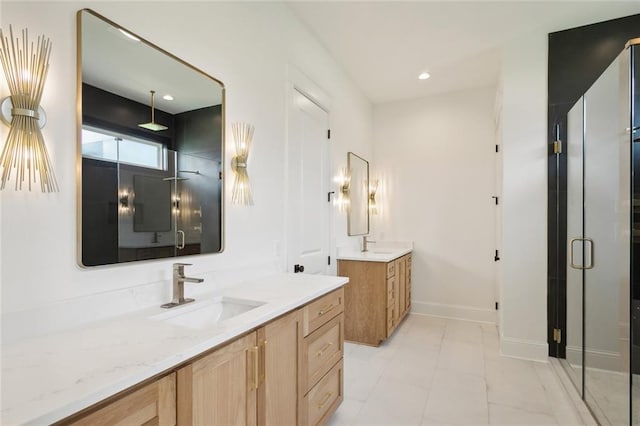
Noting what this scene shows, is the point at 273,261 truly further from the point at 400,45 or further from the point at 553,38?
the point at 553,38

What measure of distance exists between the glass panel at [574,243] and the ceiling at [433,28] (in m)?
0.86

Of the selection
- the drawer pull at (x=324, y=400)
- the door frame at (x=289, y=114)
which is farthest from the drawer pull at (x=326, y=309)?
the door frame at (x=289, y=114)

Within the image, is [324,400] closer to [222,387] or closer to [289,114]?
[222,387]

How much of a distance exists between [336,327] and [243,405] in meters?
0.89

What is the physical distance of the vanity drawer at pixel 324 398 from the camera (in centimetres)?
172

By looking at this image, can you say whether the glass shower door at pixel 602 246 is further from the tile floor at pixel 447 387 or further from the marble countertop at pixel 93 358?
the marble countertop at pixel 93 358

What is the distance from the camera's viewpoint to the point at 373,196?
15.1 feet

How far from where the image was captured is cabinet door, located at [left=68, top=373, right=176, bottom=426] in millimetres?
770

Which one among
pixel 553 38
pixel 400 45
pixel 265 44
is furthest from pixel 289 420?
pixel 553 38

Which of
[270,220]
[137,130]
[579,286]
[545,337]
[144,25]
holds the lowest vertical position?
[545,337]

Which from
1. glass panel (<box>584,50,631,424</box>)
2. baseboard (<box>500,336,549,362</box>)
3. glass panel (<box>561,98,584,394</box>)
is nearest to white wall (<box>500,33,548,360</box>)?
baseboard (<box>500,336,549,362</box>)

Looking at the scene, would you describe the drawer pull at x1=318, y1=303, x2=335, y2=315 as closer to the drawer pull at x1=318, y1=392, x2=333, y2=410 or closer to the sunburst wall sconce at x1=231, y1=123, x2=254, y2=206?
the drawer pull at x1=318, y1=392, x2=333, y2=410

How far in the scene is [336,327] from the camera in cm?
204

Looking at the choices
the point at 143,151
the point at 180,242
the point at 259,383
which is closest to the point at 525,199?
the point at 259,383
